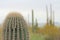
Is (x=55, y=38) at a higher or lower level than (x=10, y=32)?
lower

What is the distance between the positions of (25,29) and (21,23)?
6cm

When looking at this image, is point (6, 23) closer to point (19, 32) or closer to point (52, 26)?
point (19, 32)

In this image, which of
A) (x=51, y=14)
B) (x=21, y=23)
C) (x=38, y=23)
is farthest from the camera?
(x=51, y=14)

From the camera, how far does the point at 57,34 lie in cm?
464

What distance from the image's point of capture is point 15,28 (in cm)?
139

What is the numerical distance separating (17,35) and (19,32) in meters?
0.03

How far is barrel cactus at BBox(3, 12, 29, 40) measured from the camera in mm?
1390

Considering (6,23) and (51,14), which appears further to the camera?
(51,14)

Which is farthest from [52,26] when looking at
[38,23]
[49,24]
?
[38,23]

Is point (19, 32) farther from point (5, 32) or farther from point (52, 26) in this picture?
point (52, 26)

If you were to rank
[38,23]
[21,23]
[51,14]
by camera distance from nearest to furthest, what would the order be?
[21,23]
[38,23]
[51,14]

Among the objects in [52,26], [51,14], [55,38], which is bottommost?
[55,38]

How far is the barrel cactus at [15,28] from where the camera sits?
1.39m

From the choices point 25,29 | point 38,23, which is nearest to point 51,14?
point 38,23
